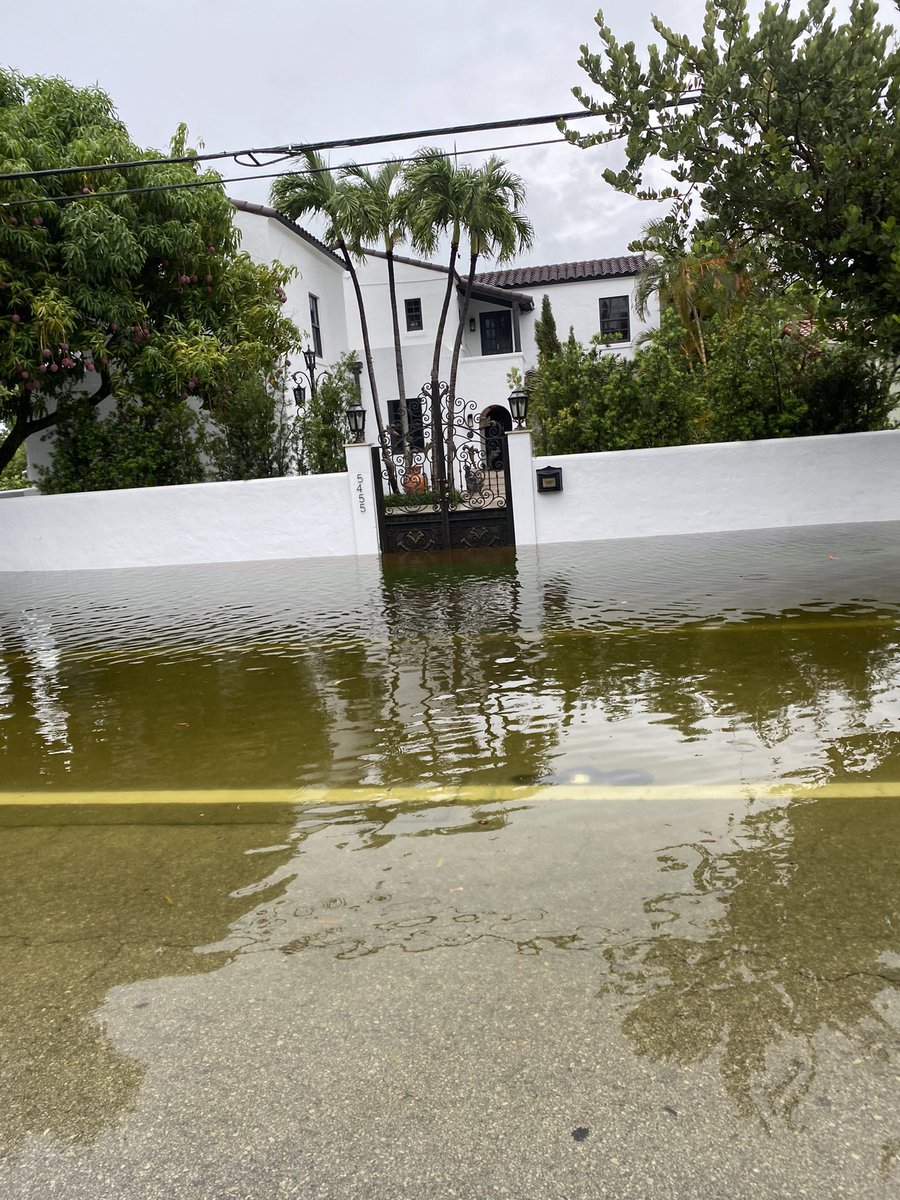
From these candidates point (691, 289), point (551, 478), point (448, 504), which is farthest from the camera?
point (691, 289)

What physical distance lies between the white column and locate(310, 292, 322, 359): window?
11.9 m

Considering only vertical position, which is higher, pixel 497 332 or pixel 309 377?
pixel 497 332

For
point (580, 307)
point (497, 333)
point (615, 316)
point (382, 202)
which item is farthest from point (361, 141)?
point (615, 316)

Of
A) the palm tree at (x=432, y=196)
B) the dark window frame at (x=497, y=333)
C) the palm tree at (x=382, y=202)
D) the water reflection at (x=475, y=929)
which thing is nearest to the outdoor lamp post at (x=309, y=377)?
the palm tree at (x=382, y=202)

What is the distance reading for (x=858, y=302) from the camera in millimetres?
7828

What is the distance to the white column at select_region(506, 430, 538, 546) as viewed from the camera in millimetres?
14414

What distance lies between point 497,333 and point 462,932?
103 feet

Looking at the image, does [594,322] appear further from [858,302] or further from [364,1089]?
[364,1089]

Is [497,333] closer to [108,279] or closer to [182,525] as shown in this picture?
[108,279]

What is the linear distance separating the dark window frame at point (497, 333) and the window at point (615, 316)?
11.1 feet

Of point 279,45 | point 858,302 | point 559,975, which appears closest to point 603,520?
point 858,302

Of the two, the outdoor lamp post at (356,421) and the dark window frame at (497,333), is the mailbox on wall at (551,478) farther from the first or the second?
the dark window frame at (497,333)

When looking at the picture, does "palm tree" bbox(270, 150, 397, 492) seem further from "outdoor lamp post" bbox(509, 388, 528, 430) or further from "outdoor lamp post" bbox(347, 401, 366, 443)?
"outdoor lamp post" bbox(509, 388, 528, 430)

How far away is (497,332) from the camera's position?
3262 cm
